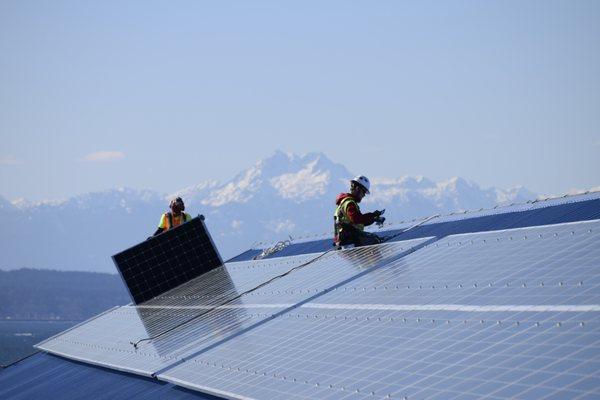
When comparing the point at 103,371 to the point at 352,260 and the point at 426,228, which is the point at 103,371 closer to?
the point at 352,260

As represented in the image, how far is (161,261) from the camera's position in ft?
91.7

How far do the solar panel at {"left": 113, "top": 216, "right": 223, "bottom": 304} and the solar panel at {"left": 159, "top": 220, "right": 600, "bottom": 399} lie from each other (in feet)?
38.8

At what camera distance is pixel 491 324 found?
10672 mm

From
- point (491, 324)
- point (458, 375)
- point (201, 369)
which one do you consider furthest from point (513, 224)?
point (458, 375)

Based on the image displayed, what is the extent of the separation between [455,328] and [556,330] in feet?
5.63

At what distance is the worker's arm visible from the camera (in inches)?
839

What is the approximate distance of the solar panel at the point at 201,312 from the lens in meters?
16.5

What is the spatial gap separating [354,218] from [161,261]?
8.24 m

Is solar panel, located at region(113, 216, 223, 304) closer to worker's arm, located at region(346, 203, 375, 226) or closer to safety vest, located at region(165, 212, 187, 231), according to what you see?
safety vest, located at region(165, 212, 187, 231)

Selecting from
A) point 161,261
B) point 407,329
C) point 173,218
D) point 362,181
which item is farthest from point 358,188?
point 407,329

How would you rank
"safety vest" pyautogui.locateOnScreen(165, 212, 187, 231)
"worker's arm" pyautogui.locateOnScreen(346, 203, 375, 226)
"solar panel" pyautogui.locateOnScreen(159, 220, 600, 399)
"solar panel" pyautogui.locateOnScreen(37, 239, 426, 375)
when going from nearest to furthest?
"solar panel" pyautogui.locateOnScreen(159, 220, 600, 399) < "solar panel" pyautogui.locateOnScreen(37, 239, 426, 375) < "worker's arm" pyautogui.locateOnScreen(346, 203, 375, 226) < "safety vest" pyautogui.locateOnScreen(165, 212, 187, 231)

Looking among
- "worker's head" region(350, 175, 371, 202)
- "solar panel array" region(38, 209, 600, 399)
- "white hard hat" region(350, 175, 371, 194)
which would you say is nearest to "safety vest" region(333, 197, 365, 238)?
"worker's head" region(350, 175, 371, 202)

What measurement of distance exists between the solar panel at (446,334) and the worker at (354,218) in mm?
4373

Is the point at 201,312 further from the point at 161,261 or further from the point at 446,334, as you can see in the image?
the point at 446,334
